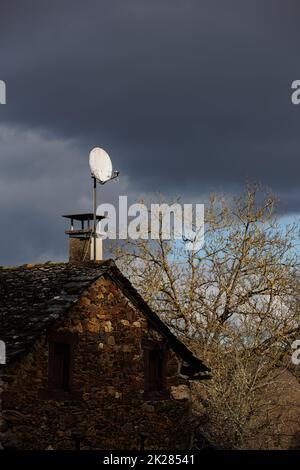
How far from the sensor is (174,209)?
27141 mm

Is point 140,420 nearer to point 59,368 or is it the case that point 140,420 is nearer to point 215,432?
point 59,368

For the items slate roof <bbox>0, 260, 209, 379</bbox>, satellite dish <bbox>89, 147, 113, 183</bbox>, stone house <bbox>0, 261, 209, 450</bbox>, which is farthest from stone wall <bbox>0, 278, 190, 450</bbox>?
satellite dish <bbox>89, 147, 113, 183</bbox>

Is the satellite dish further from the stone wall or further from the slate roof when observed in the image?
the stone wall

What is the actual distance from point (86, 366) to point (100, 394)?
0.69 m

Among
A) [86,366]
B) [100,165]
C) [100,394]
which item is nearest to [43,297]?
[86,366]

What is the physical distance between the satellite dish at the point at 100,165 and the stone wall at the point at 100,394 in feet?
12.1

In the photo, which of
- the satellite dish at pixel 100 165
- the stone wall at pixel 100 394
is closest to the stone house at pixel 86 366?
the stone wall at pixel 100 394

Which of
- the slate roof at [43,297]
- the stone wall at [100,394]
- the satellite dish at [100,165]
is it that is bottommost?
the stone wall at [100,394]

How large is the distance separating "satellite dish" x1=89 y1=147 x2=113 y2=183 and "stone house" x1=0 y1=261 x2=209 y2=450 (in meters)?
3.03

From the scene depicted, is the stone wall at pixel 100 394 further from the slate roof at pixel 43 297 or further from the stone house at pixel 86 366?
the slate roof at pixel 43 297

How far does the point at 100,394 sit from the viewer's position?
1538cm

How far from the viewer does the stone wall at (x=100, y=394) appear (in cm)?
1355

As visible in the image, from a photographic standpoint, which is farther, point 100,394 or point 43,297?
point 100,394

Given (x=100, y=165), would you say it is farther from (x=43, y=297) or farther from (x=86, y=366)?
(x=86, y=366)
